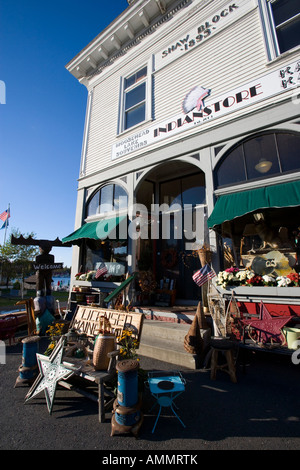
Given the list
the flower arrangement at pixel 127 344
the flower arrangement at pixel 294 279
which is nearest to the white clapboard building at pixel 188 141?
the flower arrangement at pixel 294 279

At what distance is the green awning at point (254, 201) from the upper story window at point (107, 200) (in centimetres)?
441

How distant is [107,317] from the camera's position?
15.8 feet

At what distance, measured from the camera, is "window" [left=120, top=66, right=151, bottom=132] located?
32.6 feet

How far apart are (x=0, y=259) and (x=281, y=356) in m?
28.8

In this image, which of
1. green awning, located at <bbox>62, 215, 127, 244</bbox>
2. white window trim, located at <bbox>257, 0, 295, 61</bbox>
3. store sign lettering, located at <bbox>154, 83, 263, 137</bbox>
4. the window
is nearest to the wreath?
green awning, located at <bbox>62, 215, 127, 244</bbox>

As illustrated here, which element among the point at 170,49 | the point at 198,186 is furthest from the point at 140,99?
the point at 198,186

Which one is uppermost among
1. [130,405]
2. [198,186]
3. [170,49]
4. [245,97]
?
[170,49]

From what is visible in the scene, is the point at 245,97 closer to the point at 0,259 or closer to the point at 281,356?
the point at 281,356

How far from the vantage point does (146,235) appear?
944cm

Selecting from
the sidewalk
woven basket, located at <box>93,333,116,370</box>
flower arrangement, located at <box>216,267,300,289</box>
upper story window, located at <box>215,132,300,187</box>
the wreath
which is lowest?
the sidewalk

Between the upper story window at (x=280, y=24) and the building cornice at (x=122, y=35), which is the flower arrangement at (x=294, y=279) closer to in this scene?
the upper story window at (x=280, y=24)

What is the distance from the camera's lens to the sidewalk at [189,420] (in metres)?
2.58

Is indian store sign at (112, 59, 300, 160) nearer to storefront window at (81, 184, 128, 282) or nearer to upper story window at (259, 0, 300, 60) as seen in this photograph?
upper story window at (259, 0, 300, 60)

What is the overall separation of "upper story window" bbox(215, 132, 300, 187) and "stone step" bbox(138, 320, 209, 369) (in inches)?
180
